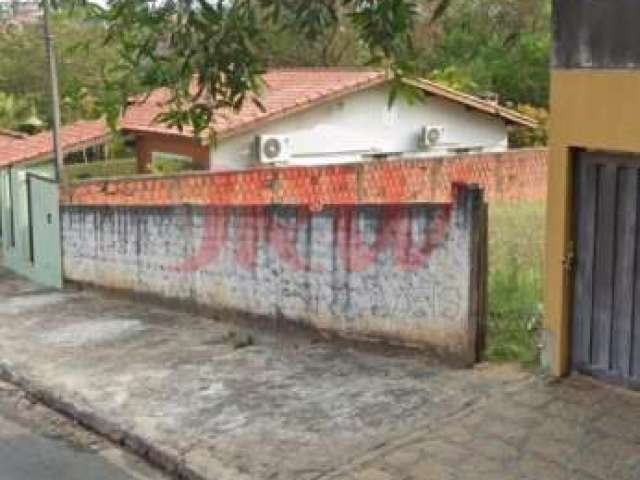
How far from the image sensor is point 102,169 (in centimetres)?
2016

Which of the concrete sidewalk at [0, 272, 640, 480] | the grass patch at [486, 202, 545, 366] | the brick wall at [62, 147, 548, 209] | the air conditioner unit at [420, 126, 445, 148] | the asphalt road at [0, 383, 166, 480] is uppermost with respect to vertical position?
the air conditioner unit at [420, 126, 445, 148]

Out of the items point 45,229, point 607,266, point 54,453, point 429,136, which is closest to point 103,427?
point 54,453

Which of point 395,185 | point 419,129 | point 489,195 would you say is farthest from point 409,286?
point 419,129

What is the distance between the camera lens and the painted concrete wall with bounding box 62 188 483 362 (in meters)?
8.16

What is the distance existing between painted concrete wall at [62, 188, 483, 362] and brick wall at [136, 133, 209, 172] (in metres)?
5.76

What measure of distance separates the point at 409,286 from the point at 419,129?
574 inches

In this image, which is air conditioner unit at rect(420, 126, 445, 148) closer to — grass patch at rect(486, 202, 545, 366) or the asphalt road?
grass patch at rect(486, 202, 545, 366)

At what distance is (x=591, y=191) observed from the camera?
23.7 feet

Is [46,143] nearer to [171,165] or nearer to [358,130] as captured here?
[171,165]

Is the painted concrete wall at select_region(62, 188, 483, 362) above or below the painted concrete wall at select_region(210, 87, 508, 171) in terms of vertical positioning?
below

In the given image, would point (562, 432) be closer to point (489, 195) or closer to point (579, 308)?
point (579, 308)

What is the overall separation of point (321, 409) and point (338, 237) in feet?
6.88

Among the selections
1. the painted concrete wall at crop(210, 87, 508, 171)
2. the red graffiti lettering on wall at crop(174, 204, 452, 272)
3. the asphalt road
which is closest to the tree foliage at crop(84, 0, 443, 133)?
the asphalt road

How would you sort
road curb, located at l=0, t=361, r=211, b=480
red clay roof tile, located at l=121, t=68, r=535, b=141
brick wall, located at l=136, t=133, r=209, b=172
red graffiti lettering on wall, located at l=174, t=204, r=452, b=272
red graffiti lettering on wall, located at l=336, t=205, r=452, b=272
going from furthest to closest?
red clay roof tile, located at l=121, t=68, r=535, b=141 < brick wall, located at l=136, t=133, r=209, b=172 < red graffiti lettering on wall, located at l=174, t=204, r=452, b=272 < red graffiti lettering on wall, located at l=336, t=205, r=452, b=272 < road curb, located at l=0, t=361, r=211, b=480
